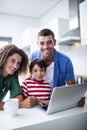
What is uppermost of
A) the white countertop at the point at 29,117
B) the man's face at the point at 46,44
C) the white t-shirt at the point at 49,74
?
the man's face at the point at 46,44

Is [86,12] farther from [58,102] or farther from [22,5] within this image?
[22,5]

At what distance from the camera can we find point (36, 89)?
1.42 m

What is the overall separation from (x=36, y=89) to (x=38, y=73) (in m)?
0.16

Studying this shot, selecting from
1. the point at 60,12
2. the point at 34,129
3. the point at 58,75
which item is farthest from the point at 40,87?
the point at 60,12

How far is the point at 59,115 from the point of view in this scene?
95 centimetres

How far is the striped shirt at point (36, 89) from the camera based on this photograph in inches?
55.0

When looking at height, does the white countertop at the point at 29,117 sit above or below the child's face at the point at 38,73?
below

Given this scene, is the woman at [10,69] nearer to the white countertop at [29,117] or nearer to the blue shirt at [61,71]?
the white countertop at [29,117]

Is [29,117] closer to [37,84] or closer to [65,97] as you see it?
[65,97]

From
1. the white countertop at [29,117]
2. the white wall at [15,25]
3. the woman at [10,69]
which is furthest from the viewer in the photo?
the white wall at [15,25]

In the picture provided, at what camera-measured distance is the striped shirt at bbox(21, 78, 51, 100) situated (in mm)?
1397

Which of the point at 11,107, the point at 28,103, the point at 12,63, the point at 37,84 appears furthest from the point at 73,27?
the point at 11,107

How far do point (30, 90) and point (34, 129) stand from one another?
593 millimetres

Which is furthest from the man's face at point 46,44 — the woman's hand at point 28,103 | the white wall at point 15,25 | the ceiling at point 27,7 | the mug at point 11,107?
the white wall at point 15,25
